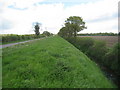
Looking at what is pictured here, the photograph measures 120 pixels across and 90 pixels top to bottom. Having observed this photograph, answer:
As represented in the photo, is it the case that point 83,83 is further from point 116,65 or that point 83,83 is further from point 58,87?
point 116,65

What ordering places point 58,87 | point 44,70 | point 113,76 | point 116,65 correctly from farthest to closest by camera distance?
point 113,76
point 116,65
point 44,70
point 58,87

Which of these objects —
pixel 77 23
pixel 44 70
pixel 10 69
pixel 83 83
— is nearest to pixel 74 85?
pixel 83 83

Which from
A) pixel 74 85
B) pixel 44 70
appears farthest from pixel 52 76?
pixel 74 85

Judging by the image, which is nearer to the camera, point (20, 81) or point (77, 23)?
point (20, 81)

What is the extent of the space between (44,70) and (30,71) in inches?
26.5

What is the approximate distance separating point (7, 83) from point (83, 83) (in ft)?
9.81

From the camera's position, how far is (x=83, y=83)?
3.88 meters

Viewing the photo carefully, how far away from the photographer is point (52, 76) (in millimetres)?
4137

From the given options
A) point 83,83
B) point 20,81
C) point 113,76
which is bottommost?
point 113,76

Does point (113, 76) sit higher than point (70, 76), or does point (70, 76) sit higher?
point (70, 76)

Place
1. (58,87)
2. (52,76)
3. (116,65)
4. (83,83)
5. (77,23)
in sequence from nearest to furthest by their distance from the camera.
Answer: (58,87) < (83,83) < (52,76) < (116,65) < (77,23)

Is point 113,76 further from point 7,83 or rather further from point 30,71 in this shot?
point 7,83

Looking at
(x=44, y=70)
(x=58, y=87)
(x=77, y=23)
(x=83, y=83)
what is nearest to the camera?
(x=58, y=87)

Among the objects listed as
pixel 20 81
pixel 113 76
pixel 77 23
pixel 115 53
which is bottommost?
pixel 113 76
